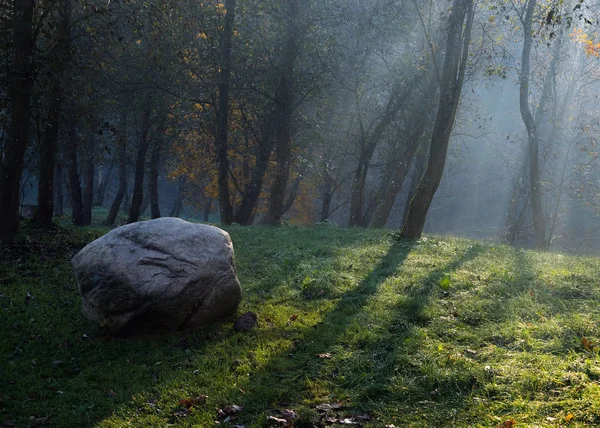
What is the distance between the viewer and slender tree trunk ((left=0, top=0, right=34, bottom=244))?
37.7ft

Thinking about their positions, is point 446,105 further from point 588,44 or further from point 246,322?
point 588,44

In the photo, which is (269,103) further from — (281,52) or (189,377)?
(189,377)

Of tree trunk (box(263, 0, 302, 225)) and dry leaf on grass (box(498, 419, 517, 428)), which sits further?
tree trunk (box(263, 0, 302, 225))

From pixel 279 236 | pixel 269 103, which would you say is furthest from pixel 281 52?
pixel 279 236

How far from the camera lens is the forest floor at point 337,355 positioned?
560cm

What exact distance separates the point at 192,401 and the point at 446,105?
37.0 ft

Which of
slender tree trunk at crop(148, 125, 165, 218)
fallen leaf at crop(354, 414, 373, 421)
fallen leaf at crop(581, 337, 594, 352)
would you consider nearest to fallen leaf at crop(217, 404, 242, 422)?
fallen leaf at crop(354, 414, 373, 421)

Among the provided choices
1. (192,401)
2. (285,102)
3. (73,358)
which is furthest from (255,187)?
(192,401)

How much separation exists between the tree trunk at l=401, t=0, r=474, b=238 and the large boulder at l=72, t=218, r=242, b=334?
794 centimetres

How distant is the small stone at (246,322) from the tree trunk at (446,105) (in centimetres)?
770

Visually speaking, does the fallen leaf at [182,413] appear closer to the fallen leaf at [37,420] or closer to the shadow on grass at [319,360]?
the shadow on grass at [319,360]

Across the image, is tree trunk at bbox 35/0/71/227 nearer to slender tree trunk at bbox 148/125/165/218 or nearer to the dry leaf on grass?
the dry leaf on grass

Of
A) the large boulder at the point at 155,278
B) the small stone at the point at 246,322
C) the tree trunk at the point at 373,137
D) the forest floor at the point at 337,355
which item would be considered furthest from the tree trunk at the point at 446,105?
the tree trunk at the point at 373,137

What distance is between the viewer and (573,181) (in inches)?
1553
